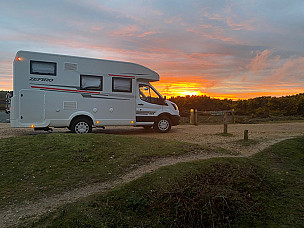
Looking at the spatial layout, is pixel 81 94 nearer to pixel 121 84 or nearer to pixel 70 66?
pixel 70 66

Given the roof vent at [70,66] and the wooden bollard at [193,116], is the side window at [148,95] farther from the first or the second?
the wooden bollard at [193,116]

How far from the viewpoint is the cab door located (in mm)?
12494

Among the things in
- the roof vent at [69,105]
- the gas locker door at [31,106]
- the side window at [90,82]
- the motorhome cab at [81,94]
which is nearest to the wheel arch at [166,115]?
the motorhome cab at [81,94]

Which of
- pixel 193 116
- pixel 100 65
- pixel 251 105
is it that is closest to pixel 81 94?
pixel 100 65

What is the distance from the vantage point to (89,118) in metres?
11.7

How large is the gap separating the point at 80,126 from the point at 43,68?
9.22 feet

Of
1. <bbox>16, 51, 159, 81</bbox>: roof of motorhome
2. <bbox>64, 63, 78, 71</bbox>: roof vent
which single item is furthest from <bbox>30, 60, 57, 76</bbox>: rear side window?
<bbox>64, 63, 78, 71</bbox>: roof vent

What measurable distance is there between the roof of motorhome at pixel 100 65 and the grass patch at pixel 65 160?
391 cm

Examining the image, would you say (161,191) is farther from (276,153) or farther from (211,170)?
(276,153)

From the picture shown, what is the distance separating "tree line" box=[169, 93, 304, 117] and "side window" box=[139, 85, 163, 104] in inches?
577

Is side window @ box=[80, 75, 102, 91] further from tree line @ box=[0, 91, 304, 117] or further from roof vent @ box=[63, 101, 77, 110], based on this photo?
tree line @ box=[0, 91, 304, 117]

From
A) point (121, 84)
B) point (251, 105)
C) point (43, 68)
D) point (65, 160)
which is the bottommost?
point (65, 160)

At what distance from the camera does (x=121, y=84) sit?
474 inches

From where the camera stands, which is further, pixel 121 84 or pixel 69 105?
pixel 121 84
